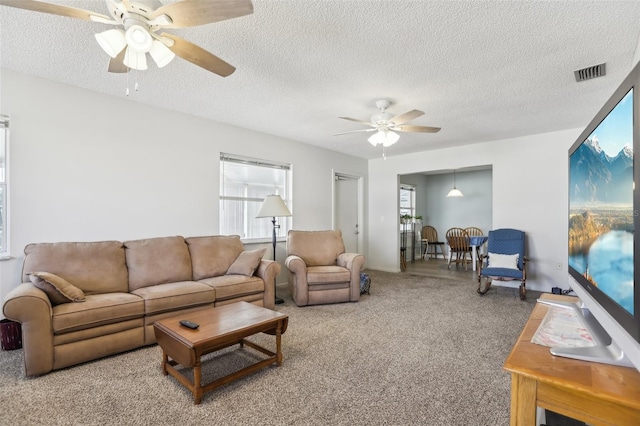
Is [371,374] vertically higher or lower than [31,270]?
lower

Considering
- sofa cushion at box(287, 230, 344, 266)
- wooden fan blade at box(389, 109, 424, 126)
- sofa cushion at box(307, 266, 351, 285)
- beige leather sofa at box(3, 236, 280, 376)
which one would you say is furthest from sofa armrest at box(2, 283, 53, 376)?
wooden fan blade at box(389, 109, 424, 126)

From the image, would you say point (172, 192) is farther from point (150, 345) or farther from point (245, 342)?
point (245, 342)

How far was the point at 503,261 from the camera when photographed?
15.2 feet

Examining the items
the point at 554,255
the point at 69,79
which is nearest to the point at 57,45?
the point at 69,79

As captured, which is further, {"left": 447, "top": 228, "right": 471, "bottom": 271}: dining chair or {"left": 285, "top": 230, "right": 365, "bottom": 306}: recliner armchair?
{"left": 447, "top": 228, "right": 471, "bottom": 271}: dining chair

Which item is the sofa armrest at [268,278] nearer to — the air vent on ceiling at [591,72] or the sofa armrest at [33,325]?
the sofa armrest at [33,325]

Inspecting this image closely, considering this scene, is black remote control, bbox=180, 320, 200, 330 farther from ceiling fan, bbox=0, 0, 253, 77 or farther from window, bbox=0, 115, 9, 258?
window, bbox=0, 115, 9, 258

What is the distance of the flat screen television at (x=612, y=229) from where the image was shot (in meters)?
0.89

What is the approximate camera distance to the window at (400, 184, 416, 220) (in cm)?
811

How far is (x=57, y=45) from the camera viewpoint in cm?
240

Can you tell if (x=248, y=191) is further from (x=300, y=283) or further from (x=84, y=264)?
(x=84, y=264)

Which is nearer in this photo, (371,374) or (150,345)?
(371,374)

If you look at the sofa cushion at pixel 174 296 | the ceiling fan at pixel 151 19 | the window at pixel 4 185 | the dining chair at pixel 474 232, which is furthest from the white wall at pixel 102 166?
the dining chair at pixel 474 232

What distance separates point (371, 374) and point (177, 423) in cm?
127
